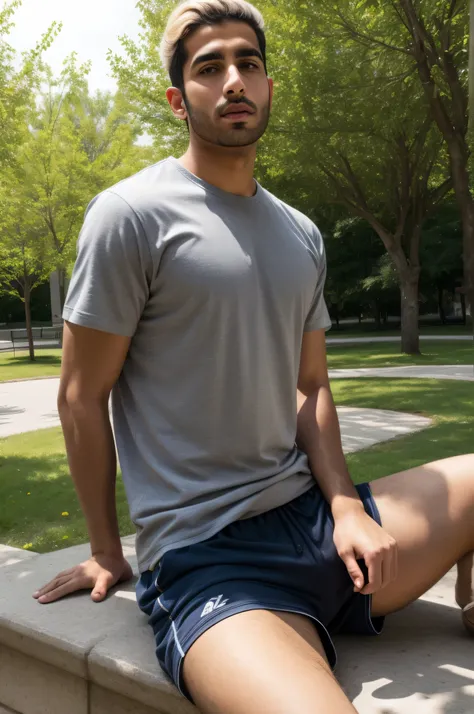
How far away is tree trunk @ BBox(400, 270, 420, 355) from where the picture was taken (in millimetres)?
20969

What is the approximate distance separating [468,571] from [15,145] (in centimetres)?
1626

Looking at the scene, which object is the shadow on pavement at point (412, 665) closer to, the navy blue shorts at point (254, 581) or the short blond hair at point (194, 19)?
the navy blue shorts at point (254, 581)

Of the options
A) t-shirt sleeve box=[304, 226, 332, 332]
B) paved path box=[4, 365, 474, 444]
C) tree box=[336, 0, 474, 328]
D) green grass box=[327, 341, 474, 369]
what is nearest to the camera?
t-shirt sleeve box=[304, 226, 332, 332]

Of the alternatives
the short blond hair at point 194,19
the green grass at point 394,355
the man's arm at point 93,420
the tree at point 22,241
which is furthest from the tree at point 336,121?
the man's arm at point 93,420

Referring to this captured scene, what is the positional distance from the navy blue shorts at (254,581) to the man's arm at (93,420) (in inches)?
11.0

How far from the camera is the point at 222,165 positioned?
2.17 meters

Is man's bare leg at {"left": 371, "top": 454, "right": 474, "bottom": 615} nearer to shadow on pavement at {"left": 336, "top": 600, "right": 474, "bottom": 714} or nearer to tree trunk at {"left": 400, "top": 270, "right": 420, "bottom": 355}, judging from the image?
shadow on pavement at {"left": 336, "top": 600, "right": 474, "bottom": 714}

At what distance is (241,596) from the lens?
5.84 ft

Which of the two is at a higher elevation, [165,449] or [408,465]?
[165,449]

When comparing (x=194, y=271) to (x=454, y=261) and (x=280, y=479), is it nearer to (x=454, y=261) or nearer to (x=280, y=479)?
(x=280, y=479)

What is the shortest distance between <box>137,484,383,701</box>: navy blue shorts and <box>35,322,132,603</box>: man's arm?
0.92 ft

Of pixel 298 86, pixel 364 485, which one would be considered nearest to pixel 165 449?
pixel 364 485

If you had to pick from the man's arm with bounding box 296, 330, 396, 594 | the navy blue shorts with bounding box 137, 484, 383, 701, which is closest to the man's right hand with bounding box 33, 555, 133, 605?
the navy blue shorts with bounding box 137, 484, 383, 701

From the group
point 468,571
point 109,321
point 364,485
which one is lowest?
point 468,571
